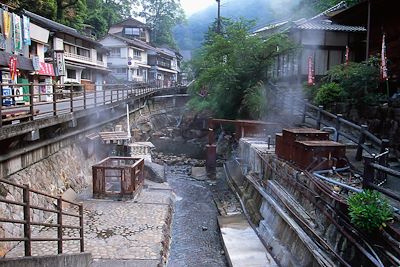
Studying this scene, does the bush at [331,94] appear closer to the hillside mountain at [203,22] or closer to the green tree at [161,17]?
the green tree at [161,17]

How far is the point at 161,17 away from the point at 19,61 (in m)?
58.6

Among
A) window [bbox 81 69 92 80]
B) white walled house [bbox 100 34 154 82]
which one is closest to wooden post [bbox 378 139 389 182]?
window [bbox 81 69 92 80]

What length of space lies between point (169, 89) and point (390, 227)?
50.4 m

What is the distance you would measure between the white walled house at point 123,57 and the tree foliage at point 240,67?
28.8 metres

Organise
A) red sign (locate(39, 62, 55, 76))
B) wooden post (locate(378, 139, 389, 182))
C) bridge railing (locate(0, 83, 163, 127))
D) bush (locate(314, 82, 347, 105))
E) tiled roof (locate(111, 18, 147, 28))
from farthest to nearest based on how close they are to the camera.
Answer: tiled roof (locate(111, 18, 147, 28)) → red sign (locate(39, 62, 55, 76)) → bush (locate(314, 82, 347, 105)) → bridge railing (locate(0, 83, 163, 127)) → wooden post (locate(378, 139, 389, 182))

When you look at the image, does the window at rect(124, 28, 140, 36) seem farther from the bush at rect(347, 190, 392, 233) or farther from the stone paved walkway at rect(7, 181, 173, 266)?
the bush at rect(347, 190, 392, 233)

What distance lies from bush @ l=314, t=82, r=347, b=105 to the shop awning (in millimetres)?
18252

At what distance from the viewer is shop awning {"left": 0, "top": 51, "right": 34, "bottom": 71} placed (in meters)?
20.5

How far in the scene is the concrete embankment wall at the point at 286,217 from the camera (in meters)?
8.20

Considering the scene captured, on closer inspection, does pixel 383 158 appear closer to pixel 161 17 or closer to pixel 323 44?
pixel 323 44

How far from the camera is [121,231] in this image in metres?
12.0

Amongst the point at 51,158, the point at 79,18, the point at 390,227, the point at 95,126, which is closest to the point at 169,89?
the point at 79,18

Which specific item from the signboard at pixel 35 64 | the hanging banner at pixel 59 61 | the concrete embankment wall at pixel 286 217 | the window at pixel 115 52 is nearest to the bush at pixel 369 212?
the concrete embankment wall at pixel 286 217

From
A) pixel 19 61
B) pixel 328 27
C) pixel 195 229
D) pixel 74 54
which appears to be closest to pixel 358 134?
pixel 195 229
